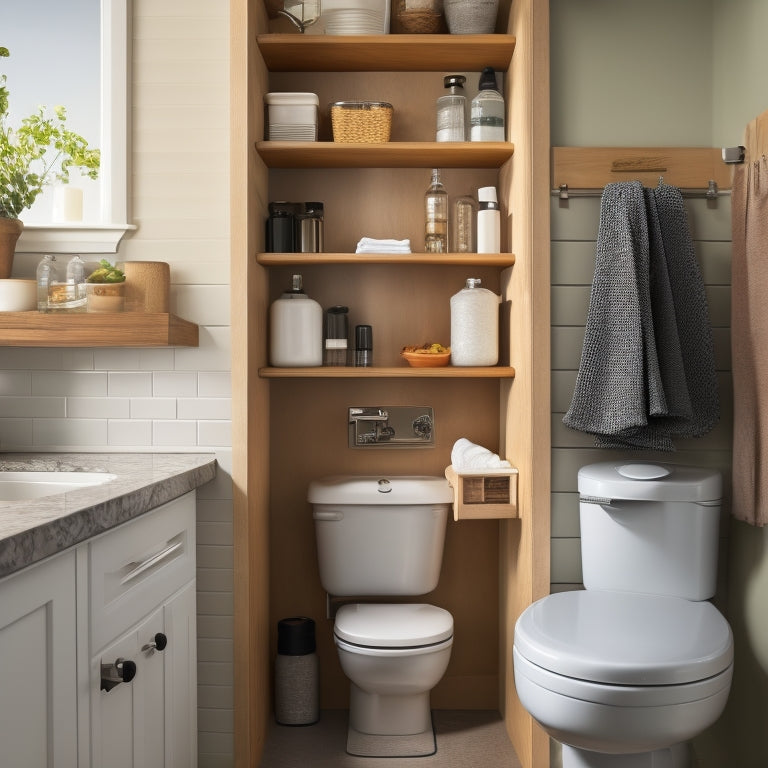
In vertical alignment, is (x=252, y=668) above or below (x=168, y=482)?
below

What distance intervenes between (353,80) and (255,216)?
0.61m

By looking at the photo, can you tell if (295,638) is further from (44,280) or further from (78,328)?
(44,280)

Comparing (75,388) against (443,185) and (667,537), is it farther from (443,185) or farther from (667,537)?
(667,537)

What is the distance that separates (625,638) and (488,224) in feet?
3.96

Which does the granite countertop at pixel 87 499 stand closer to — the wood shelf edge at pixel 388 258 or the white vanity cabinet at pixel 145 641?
the white vanity cabinet at pixel 145 641

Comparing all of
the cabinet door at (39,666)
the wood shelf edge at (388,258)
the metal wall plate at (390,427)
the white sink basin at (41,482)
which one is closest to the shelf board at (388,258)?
the wood shelf edge at (388,258)

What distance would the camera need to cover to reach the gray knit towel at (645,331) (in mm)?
1986

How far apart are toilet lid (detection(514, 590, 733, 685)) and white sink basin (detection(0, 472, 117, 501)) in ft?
3.34

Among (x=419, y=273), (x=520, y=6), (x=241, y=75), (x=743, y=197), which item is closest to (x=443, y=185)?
(x=419, y=273)

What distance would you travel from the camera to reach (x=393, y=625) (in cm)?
221

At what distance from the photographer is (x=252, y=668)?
215 cm

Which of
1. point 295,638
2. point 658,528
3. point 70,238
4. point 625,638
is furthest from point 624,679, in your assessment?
point 70,238

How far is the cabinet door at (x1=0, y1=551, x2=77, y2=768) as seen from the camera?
41.6 inches

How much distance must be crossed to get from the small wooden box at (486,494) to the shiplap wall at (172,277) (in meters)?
0.65
